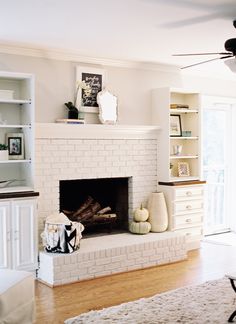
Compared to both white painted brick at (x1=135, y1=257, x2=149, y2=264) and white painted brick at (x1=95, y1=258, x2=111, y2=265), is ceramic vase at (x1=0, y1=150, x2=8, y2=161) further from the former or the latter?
white painted brick at (x1=135, y1=257, x2=149, y2=264)

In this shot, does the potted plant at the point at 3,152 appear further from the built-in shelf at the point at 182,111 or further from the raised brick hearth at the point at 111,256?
the built-in shelf at the point at 182,111

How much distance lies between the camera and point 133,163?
607 cm

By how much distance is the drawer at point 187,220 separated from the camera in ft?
20.2

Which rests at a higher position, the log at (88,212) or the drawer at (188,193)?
the drawer at (188,193)

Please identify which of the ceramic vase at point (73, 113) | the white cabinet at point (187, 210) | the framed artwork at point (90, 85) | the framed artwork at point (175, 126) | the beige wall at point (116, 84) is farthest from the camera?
the framed artwork at point (175, 126)

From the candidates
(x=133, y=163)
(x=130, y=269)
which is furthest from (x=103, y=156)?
(x=130, y=269)

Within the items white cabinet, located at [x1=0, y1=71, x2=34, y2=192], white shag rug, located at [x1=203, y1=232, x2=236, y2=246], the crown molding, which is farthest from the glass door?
white cabinet, located at [x1=0, y1=71, x2=34, y2=192]

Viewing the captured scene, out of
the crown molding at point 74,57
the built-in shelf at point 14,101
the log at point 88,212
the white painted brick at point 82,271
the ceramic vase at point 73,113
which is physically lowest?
the white painted brick at point 82,271

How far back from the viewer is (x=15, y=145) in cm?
504

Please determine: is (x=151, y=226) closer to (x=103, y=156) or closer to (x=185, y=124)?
(x=103, y=156)

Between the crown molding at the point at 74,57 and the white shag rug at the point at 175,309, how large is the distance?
2.91m

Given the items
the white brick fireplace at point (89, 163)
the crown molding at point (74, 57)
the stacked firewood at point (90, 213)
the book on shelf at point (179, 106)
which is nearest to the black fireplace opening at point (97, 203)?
the stacked firewood at point (90, 213)

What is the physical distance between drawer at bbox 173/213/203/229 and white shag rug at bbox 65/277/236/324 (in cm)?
172

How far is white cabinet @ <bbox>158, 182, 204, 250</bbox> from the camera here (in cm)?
609
